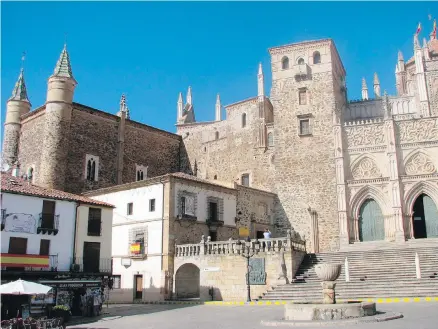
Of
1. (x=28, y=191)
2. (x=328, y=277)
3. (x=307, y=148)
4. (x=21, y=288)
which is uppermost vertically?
(x=307, y=148)

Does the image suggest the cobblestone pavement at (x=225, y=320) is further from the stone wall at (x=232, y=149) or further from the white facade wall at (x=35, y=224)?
the stone wall at (x=232, y=149)

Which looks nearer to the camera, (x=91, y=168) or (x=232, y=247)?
(x=232, y=247)

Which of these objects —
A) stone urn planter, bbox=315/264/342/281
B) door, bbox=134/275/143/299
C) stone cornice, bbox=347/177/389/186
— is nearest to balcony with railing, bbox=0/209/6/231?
door, bbox=134/275/143/299

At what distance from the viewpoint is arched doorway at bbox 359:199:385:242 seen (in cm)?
3381

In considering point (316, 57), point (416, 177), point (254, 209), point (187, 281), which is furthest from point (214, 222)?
point (316, 57)

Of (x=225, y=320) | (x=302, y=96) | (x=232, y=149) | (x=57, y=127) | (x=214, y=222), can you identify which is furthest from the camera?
(x=232, y=149)

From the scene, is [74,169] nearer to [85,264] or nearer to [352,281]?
[85,264]

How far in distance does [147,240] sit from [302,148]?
1445cm

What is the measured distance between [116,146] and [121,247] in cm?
1214

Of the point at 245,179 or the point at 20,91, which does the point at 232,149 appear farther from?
the point at 20,91

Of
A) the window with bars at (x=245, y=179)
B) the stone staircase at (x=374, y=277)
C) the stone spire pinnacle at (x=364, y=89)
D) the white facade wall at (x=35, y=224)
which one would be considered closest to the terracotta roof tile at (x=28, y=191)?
the white facade wall at (x=35, y=224)

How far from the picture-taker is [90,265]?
975 inches

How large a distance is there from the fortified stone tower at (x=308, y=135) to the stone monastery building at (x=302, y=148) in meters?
0.08

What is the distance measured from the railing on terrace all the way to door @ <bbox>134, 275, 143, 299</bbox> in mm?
3076
